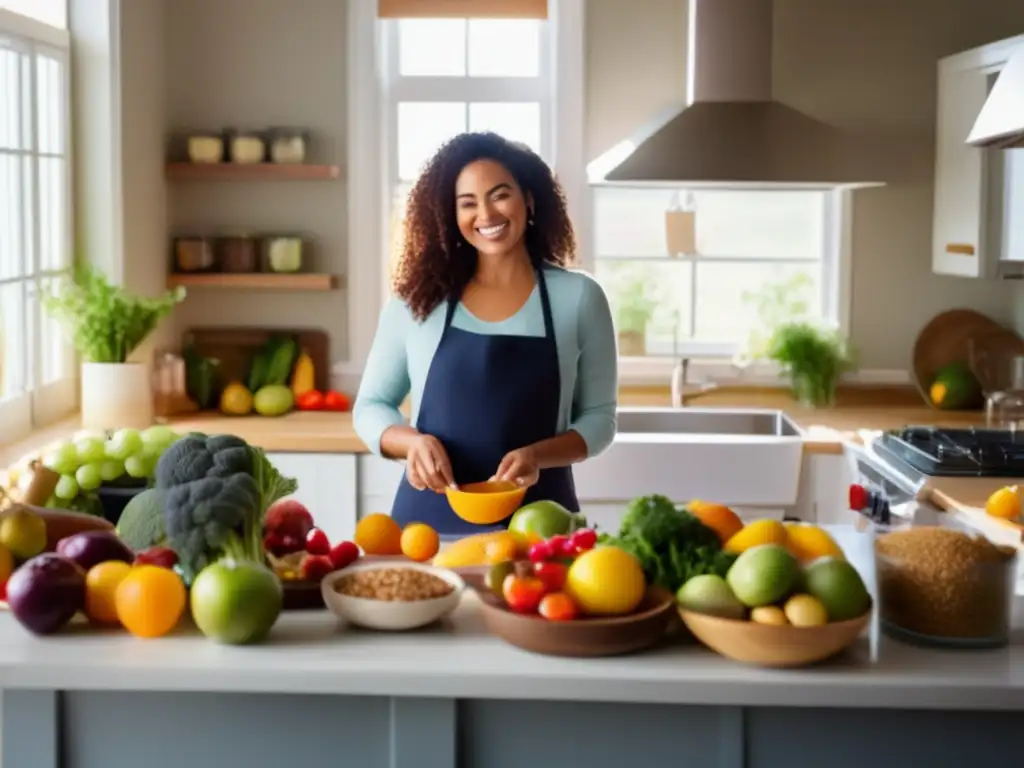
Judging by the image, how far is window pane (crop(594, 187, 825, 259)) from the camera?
493cm

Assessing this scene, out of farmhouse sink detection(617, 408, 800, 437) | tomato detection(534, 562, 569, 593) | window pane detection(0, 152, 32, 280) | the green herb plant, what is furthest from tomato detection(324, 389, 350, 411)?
tomato detection(534, 562, 569, 593)

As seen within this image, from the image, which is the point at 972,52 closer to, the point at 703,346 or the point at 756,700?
the point at 703,346

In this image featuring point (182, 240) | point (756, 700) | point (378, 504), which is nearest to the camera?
point (756, 700)

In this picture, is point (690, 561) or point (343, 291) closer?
point (690, 561)

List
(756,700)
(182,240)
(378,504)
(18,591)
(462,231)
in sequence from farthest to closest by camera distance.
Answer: (182,240) < (378,504) < (462,231) < (18,591) < (756,700)

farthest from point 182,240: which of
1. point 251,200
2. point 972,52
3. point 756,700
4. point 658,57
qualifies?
point 756,700

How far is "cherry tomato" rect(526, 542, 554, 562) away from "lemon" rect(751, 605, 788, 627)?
0.95 ft

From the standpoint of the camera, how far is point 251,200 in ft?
15.8

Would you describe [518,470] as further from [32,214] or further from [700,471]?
[32,214]

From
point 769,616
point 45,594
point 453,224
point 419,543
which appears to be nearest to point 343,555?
point 419,543

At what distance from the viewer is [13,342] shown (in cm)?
402

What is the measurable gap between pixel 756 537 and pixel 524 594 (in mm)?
372

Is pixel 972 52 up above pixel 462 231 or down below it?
above

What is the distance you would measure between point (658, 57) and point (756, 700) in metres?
3.44
